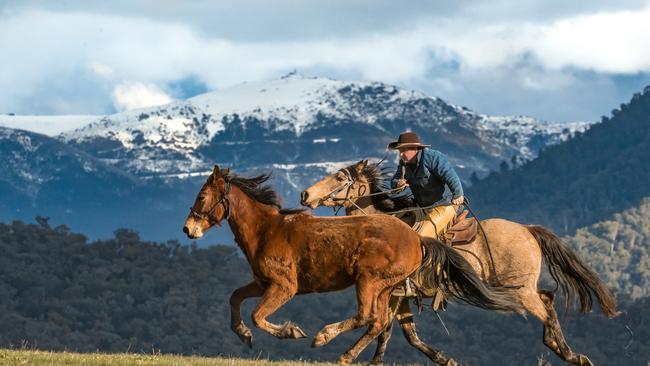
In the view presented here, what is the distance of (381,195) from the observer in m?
17.0

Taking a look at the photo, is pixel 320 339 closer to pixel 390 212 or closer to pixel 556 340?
pixel 390 212

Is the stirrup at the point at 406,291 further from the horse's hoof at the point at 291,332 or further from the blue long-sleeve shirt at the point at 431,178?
the horse's hoof at the point at 291,332

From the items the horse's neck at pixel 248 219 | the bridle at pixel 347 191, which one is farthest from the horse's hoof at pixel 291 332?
the bridle at pixel 347 191

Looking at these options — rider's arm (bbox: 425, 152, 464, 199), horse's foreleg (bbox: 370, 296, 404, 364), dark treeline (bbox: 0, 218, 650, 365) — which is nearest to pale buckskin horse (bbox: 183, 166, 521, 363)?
horse's foreleg (bbox: 370, 296, 404, 364)

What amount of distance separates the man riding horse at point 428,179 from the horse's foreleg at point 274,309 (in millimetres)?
2640

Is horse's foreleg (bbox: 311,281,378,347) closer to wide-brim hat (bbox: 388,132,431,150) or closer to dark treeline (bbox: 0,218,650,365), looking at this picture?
wide-brim hat (bbox: 388,132,431,150)

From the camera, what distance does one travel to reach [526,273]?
16312 millimetres

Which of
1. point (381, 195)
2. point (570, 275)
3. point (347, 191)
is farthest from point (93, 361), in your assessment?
point (570, 275)

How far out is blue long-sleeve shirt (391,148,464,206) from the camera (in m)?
15.8

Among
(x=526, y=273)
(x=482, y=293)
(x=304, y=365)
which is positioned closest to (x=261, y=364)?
(x=304, y=365)

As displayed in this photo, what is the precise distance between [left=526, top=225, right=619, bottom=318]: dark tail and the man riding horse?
1.48 metres

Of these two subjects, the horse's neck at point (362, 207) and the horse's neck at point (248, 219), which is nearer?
the horse's neck at point (248, 219)

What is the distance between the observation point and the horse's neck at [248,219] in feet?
47.5

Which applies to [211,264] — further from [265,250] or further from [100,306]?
[265,250]
